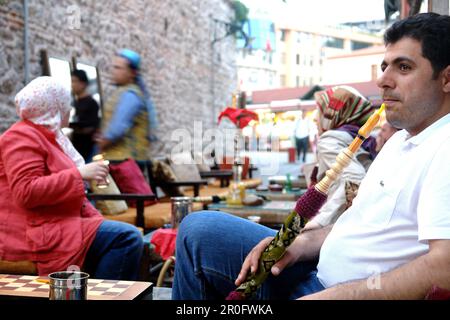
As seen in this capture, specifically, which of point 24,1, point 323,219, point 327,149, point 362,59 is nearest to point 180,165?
point 24,1

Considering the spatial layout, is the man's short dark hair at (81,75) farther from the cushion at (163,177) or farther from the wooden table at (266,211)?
the wooden table at (266,211)

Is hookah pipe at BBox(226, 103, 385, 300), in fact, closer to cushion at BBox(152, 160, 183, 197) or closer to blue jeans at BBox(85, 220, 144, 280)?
blue jeans at BBox(85, 220, 144, 280)

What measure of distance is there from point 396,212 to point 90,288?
933 mm

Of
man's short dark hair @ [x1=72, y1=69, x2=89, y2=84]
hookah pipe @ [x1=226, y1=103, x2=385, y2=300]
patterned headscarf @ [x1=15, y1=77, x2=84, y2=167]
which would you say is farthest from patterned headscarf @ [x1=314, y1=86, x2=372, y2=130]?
man's short dark hair @ [x1=72, y1=69, x2=89, y2=84]

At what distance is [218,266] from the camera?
1.29m

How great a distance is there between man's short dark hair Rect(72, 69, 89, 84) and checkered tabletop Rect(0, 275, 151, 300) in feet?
10.4

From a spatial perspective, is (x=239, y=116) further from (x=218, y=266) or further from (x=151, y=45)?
(x=218, y=266)

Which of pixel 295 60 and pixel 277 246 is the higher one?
pixel 295 60

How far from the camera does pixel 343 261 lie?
1119 mm

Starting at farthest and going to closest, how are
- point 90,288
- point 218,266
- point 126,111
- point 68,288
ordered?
point 126,111, point 90,288, point 218,266, point 68,288

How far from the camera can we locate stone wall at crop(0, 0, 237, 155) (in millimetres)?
3809

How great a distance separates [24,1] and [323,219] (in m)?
3.23

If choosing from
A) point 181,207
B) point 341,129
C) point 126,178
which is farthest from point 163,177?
point 341,129

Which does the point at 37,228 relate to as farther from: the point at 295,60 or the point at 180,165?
the point at 295,60
